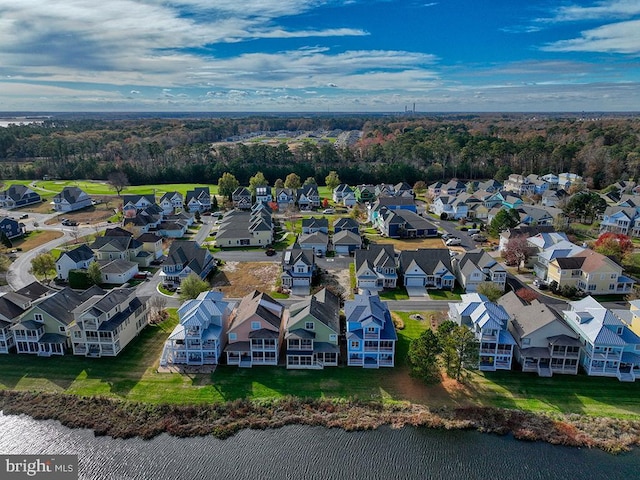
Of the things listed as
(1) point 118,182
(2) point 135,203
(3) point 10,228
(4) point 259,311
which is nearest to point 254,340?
(4) point 259,311

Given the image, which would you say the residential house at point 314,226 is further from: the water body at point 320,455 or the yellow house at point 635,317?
the water body at point 320,455

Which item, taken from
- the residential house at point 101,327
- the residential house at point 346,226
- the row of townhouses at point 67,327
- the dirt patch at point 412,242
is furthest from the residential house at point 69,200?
the dirt patch at point 412,242

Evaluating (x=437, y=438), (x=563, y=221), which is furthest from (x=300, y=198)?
(x=437, y=438)

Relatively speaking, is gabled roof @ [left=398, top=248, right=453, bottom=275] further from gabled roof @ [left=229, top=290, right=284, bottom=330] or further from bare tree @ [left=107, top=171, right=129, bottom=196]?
bare tree @ [left=107, top=171, right=129, bottom=196]

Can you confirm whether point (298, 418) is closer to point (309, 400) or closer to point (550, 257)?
point (309, 400)

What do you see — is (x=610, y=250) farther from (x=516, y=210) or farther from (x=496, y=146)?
(x=496, y=146)

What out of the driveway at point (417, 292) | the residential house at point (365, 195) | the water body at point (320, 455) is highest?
the residential house at point (365, 195)
